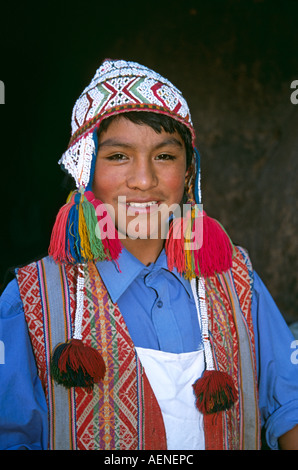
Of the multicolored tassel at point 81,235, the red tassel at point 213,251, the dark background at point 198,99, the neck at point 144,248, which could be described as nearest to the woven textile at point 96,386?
the multicolored tassel at point 81,235

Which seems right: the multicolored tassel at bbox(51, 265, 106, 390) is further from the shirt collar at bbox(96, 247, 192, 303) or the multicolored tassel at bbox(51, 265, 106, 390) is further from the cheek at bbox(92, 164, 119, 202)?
the cheek at bbox(92, 164, 119, 202)

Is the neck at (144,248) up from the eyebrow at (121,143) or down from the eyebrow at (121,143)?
down

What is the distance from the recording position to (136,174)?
1.62 metres

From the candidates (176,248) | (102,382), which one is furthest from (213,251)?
(102,382)

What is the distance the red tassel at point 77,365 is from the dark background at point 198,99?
1.32m

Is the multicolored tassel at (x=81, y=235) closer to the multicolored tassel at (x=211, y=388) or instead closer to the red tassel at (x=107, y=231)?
the red tassel at (x=107, y=231)

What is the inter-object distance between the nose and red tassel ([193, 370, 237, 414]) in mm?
632

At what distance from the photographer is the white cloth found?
1.59m

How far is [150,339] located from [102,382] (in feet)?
0.66

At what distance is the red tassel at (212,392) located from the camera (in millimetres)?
1597

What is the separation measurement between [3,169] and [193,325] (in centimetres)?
159

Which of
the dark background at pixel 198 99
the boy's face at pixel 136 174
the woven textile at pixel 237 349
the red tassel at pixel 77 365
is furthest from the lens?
the dark background at pixel 198 99
